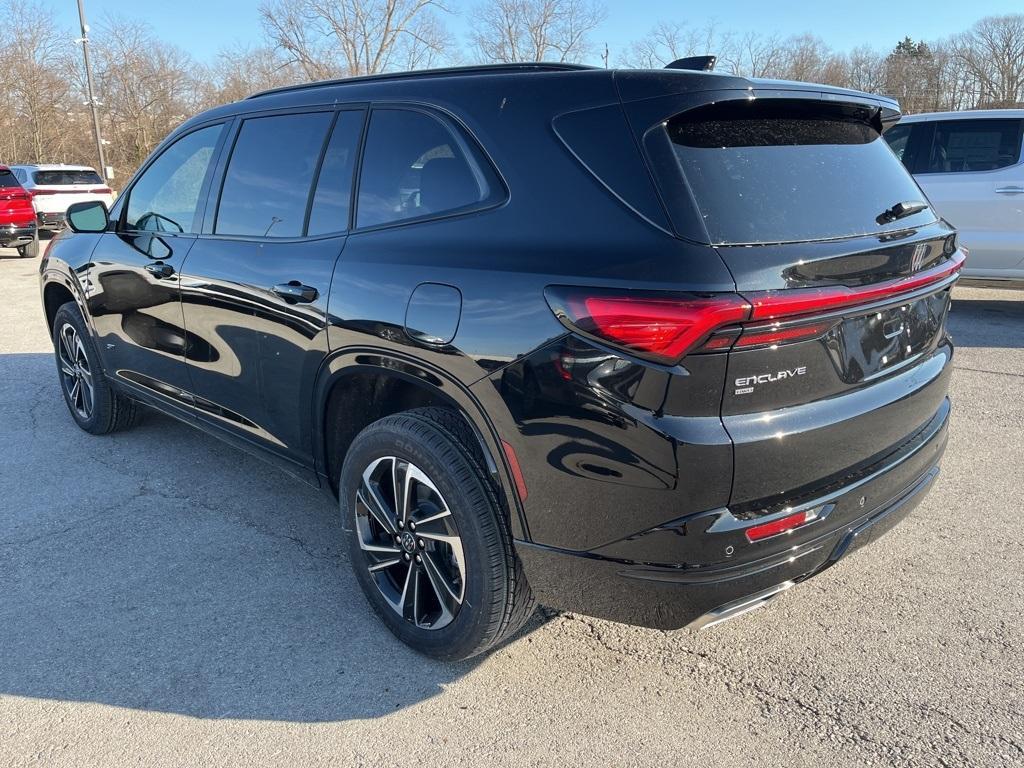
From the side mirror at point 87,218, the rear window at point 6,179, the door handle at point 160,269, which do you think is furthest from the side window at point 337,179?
the rear window at point 6,179

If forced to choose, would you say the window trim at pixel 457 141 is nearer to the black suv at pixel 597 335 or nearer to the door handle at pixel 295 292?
the black suv at pixel 597 335

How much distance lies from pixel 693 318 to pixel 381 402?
138 cm

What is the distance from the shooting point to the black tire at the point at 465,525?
93.8 inches

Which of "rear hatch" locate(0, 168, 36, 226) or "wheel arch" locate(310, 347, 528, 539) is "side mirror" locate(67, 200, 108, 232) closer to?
"wheel arch" locate(310, 347, 528, 539)

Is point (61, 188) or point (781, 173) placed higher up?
point (61, 188)

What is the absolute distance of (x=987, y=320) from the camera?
8000mm

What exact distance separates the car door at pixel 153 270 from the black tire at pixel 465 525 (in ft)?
5.26

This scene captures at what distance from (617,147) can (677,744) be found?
1675 mm

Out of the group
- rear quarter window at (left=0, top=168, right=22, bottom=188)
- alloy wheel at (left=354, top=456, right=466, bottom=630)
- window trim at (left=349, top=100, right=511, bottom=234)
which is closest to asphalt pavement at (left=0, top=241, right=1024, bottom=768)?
alloy wheel at (left=354, top=456, right=466, bottom=630)

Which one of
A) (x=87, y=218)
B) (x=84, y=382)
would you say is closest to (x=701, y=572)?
(x=87, y=218)

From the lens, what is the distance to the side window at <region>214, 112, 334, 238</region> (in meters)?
3.10

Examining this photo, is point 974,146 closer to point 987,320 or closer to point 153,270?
point 987,320

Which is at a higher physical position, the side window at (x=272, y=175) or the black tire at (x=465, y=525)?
the side window at (x=272, y=175)

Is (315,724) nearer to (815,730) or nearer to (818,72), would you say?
(815,730)
